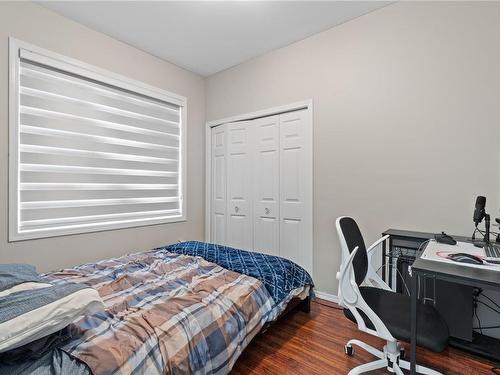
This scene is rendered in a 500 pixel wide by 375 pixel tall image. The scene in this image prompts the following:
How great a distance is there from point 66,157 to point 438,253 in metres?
3.24

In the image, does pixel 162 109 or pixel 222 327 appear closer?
pixel 222 327

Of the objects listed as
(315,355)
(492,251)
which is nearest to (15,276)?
(315,355)

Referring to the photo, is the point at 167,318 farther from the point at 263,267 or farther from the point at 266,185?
the point at 266,185

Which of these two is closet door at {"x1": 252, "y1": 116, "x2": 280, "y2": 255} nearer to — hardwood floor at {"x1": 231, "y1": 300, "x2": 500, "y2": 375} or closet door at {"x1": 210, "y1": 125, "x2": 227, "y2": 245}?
closet door at {"x1": 210, "y1": 125, "x2": 227, "y2": 245}

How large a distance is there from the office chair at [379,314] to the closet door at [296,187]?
3.68 ft

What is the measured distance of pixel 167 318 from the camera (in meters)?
1.39

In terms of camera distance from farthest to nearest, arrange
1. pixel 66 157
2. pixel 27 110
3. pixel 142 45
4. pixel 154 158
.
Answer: pixel 154 158
pixel 142 45
pixel 66 157
pixel 27 110

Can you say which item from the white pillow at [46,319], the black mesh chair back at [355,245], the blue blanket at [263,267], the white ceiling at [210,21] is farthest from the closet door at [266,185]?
the white pillow at [46,319]

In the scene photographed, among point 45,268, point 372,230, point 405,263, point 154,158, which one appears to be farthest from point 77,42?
point 405,263

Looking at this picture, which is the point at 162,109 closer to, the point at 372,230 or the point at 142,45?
the point at 142,45

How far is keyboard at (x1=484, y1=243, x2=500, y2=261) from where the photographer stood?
4.75 feet

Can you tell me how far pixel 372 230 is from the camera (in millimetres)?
2498

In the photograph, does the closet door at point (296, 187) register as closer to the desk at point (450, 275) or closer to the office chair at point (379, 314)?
the office chair at point (379, 314)

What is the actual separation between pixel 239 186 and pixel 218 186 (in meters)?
0.41
